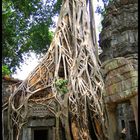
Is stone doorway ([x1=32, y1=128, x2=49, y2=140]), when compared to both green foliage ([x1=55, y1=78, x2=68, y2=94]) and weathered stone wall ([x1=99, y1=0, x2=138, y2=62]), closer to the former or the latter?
green foliage ([x1=55, y1=78, x2=68, y2=94])

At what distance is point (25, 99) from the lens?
684 centimetres

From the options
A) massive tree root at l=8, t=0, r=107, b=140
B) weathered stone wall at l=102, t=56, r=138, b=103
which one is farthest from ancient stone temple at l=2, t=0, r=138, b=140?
weathered stone wall at l=102, t=56, r=138, b=103

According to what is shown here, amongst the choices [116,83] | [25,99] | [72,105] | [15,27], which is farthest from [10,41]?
[116,83]

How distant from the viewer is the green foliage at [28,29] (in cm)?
1056

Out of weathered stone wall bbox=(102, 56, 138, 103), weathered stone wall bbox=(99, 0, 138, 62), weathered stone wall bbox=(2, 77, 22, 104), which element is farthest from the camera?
weathered stone wall bbox=(99, 0, 138, 62)

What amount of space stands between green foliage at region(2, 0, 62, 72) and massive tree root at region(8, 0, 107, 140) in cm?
277

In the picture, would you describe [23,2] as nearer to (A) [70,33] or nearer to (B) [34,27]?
(B) [34,27]

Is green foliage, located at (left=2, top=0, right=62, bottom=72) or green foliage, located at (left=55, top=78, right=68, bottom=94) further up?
green foliage, located at (left=2, top=0, right=62, bottom=72)

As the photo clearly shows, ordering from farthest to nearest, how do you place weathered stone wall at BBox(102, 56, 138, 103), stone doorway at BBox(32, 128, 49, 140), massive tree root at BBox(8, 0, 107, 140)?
stone doorway at BBox(32, 128, 49, 140), massive tree root at BBox(8, 0, 107, 140), weathered stone wall at BBox(102, 56, 138, 103)

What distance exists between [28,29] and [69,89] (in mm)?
5540

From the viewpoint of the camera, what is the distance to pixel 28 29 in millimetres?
11547

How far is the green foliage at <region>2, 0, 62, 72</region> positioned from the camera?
34.7ft

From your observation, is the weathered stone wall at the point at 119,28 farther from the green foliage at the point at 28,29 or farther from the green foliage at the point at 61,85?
the green foliage at the point at 61,85

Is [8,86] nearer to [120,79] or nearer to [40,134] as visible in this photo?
[40,134]
